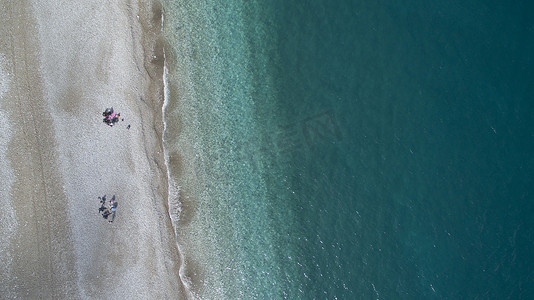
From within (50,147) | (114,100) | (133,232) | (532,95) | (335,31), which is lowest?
(133,232)

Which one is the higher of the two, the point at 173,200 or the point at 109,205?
the point at 173,200

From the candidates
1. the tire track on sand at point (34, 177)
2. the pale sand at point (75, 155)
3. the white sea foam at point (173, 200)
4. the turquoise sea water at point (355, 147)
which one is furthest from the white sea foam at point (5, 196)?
the turquoise sea water at point (355, 147)

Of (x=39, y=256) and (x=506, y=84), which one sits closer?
(x=39, y=256)

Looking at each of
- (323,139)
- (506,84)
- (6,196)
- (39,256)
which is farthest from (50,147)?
(506,84)

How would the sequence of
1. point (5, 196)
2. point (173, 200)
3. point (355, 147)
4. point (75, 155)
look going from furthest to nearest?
point (355, 147) → point (173, 200) → point (75, 155) → point (5, 196)

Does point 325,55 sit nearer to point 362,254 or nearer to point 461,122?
point 461,122

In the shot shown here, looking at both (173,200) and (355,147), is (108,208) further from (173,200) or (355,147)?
(355,147)

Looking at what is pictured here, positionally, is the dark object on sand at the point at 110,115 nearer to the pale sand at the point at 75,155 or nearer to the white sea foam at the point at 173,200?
the pale sand at the point at 75,155

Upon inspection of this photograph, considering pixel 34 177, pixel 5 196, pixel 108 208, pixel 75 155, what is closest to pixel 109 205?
pixel 108 208
